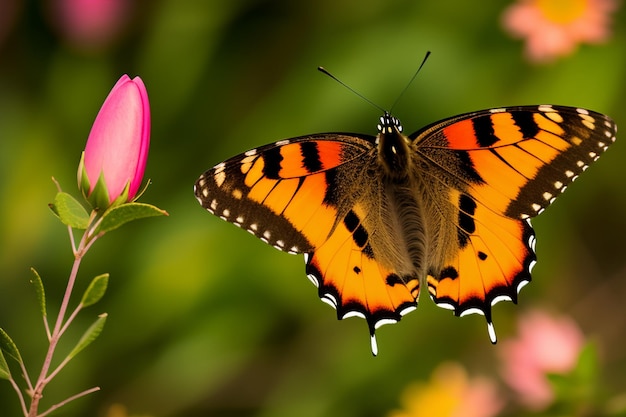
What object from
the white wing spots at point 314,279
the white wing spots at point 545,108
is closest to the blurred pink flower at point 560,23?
the white wing spots at point 545,108

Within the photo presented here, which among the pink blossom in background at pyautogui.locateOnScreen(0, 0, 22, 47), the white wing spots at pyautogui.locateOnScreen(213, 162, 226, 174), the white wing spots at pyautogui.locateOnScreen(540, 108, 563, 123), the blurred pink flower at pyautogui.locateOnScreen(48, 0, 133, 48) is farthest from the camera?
the pink blossom in background at pyautogui.locateOnScreen(0, 0, 22, 47)

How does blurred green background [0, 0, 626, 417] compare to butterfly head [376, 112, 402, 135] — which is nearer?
butterfly head [376, 112, 402, 135]

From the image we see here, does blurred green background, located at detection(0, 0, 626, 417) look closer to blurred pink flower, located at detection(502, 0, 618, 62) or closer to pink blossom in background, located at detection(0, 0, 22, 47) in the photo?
pink blossom in background, located at detection(0, 0, 22, 47)

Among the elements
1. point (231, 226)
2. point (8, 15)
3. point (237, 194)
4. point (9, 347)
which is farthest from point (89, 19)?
point (9, 347)

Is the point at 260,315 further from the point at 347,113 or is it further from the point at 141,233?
the point at 347,113

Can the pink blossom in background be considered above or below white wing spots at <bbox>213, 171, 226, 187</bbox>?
above

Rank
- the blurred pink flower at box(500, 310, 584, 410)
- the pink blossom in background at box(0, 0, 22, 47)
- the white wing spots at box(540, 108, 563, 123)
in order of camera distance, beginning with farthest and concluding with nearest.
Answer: the pink blossom in background at box(0, 0, 22, 47)
the blurred pink flower at box(500, 310, 584, 410)
the white wing spots at box(540, 108, 563, 123)

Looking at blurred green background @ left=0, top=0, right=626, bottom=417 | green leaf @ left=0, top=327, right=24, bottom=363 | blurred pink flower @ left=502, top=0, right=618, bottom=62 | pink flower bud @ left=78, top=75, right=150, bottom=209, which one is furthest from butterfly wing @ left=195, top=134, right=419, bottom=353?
blurred pink flower @ left=502, top=0, right=618, bottom=62
